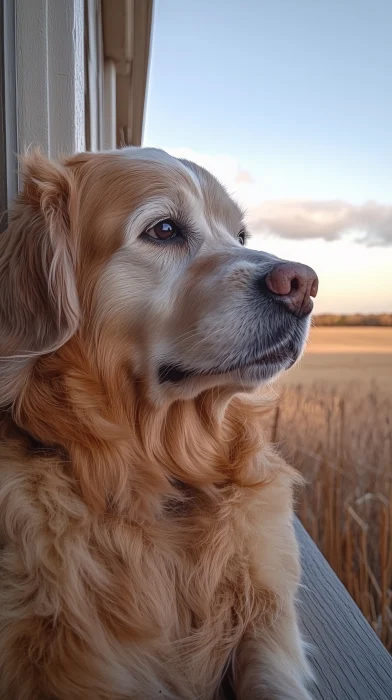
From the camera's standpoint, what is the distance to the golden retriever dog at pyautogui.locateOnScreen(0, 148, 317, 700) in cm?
109

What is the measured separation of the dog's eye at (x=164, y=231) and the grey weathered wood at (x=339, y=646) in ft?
3.09

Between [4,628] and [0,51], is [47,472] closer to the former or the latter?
[4,628]

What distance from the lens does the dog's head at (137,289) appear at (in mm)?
1314

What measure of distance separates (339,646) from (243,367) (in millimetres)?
689

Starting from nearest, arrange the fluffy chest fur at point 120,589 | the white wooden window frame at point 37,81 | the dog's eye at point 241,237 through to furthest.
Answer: the fluffy chest fur at point 120,589 < the white wooden window frame at point 37,81 < the dog's eye at point 241,237

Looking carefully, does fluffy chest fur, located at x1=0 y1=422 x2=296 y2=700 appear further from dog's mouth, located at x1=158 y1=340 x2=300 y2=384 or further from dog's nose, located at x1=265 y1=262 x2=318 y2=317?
dog's nose, located at x1=265 y1=262 x2=318 y2=317

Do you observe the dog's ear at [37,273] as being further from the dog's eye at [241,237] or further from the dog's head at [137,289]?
the dog's eye at [241,237]

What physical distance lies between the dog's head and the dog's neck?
0.17 ft

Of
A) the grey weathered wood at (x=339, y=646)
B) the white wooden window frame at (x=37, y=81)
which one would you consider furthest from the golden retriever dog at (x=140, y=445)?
the white wooden window frame at (x=37, y=81)

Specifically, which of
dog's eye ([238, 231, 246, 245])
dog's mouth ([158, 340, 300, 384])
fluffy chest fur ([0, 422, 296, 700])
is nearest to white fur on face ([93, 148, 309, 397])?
dog's mouth ([158, 340, 300, 384])

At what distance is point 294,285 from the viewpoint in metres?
1.30

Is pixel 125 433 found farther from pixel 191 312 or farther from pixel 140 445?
pixel 191 312

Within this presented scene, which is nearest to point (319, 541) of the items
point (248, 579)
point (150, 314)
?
point (248, 579)

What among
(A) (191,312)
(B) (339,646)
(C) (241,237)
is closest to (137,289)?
(A) (191,312)
